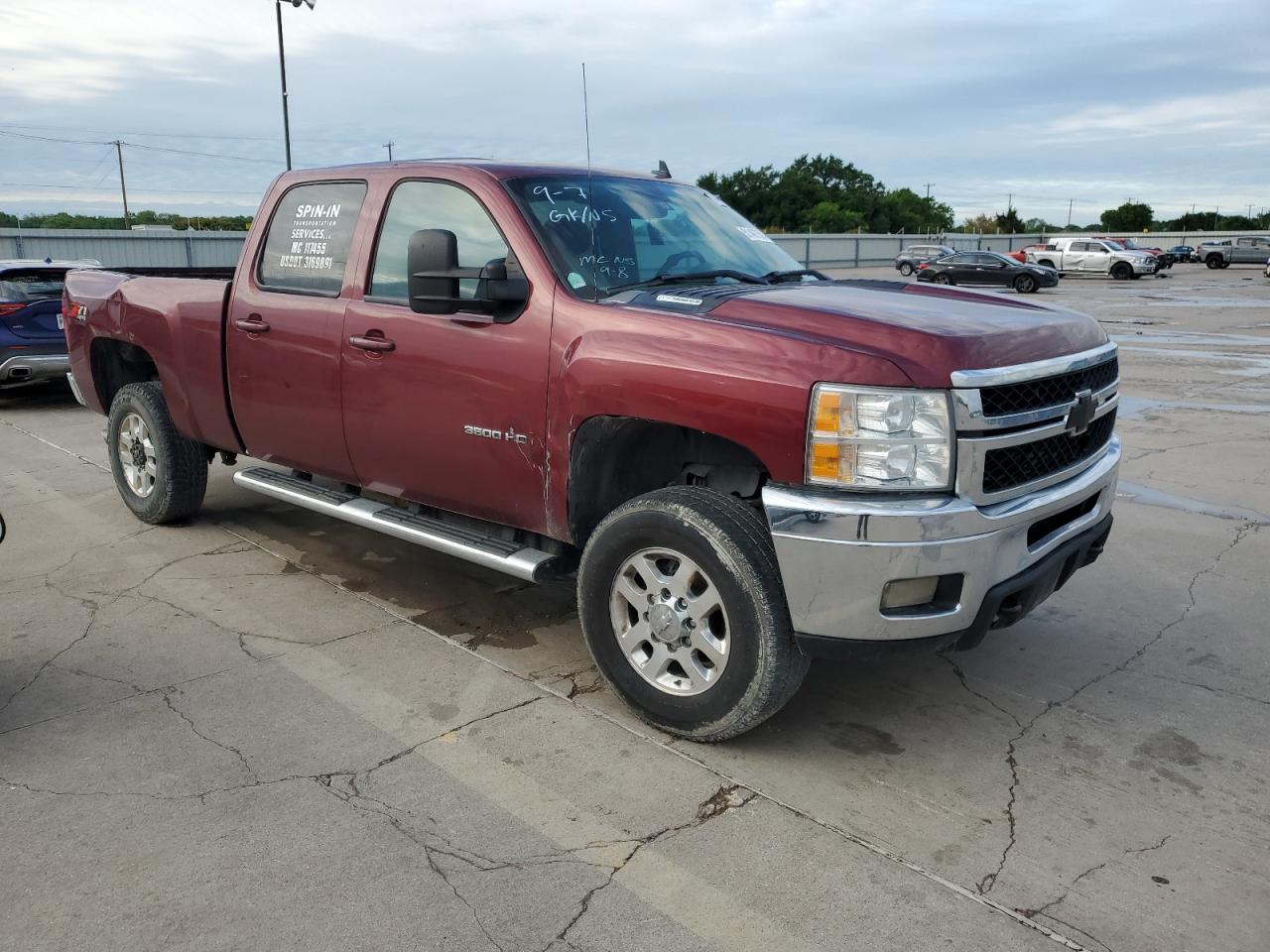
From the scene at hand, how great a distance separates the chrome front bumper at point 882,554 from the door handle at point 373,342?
1.96m

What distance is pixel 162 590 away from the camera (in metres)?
5.31

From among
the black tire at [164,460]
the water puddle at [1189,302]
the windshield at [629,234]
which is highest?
the windshield at [629,234]

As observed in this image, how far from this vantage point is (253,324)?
5.20 meters

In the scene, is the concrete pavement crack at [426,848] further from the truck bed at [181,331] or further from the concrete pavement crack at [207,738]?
the truck bed at [181,331]

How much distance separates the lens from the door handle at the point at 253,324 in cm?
514

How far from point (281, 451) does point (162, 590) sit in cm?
92

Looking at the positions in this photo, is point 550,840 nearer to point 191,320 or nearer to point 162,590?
point 162,590

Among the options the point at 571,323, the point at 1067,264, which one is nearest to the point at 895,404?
the point at 571,323

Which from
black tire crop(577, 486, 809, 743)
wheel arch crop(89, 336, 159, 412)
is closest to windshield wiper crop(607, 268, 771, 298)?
black tire crop(577, 486, 809, 743)

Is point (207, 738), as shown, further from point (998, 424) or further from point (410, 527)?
point (998, 424)

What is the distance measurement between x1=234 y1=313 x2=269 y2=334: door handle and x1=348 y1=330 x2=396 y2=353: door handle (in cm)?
74

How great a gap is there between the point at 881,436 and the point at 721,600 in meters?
0.75

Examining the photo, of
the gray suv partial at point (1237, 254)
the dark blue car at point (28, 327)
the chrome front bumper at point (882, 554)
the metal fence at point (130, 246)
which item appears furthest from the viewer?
the gray suv partial at point (1237, 254)

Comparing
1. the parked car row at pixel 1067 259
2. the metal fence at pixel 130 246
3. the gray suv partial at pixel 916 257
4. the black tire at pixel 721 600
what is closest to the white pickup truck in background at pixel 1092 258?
the parked car row at pixel 1067 259
